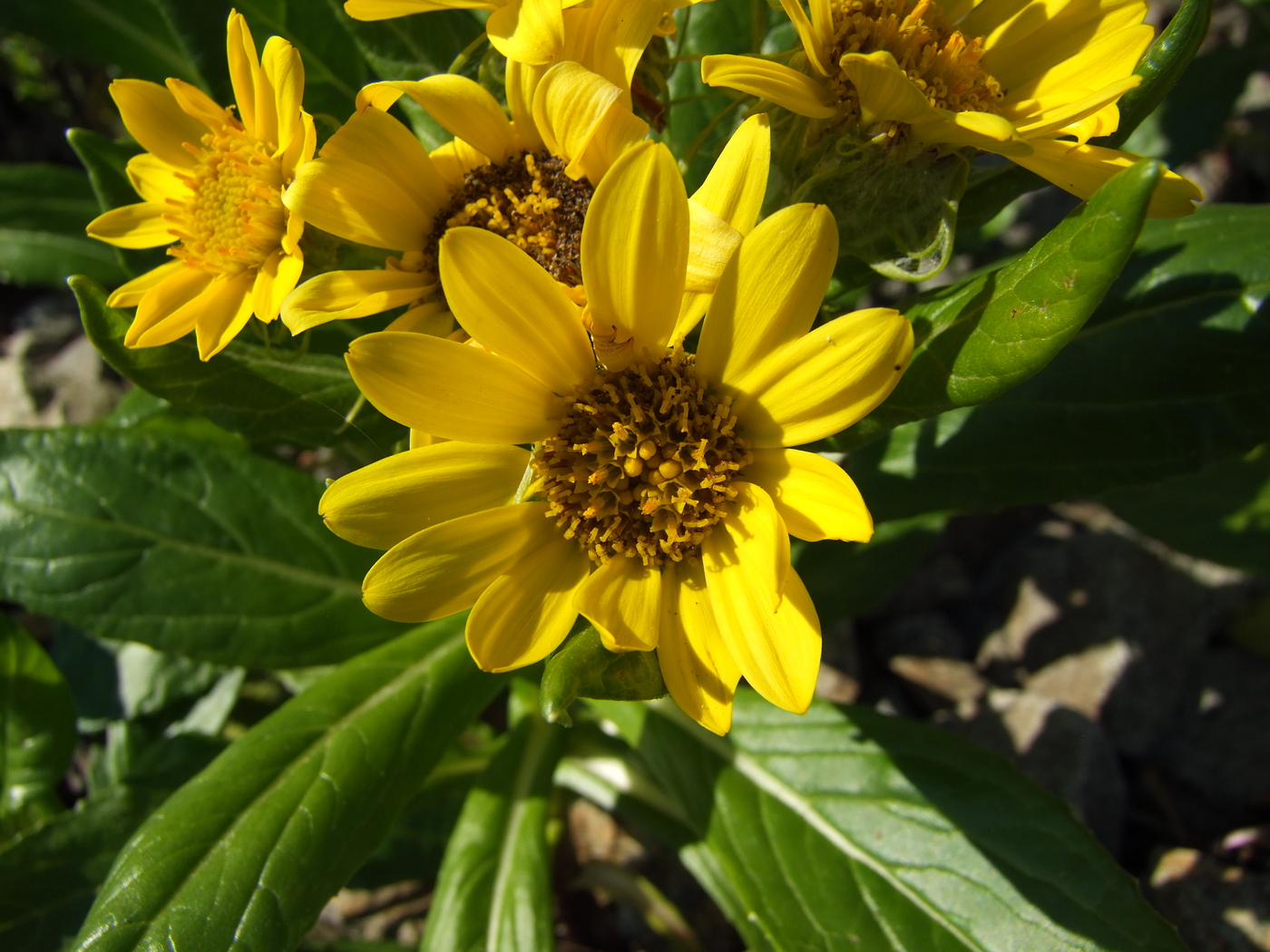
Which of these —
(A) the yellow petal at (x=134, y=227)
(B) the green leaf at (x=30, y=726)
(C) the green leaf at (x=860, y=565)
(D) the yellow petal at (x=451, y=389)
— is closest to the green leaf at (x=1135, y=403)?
(C) the green leaf at (x=860, y=565)

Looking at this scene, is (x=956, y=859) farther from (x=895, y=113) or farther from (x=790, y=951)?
(x=895, y=113)

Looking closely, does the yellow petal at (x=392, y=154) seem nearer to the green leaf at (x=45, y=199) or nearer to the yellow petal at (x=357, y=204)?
the yellow petal at (x=357, y=204)

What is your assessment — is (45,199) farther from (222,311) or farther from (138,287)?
(222,311)

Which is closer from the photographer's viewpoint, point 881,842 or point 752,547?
point 752,547

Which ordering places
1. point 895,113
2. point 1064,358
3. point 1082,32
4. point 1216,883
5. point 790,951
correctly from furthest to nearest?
point 1216,883, point 1064,358, point 790,951, point 1082,32, point 895,113

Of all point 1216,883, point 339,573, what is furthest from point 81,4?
point 1216,883

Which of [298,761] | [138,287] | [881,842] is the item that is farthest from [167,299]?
[881,842]

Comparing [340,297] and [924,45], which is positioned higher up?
[924,45]
